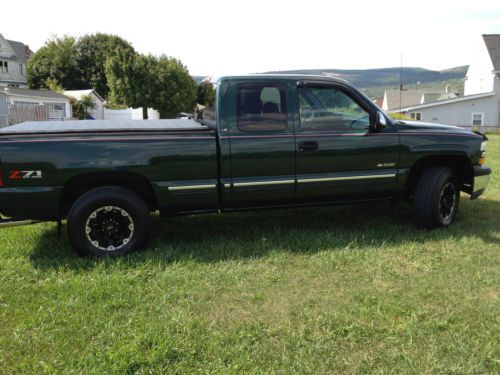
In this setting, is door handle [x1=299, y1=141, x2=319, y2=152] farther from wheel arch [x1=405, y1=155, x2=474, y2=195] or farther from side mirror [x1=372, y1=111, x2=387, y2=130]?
wheel arch [x1=405, y1=155, x2=474, y2=195]

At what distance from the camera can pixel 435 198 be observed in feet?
16.9

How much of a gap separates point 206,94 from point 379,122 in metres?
1.98

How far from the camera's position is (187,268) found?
4.18 meters

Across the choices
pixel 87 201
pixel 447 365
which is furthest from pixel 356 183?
pixel 87 201

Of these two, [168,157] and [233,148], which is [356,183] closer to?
[233,148]

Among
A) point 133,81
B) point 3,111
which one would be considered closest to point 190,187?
point 3,111

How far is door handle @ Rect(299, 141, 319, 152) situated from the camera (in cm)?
473

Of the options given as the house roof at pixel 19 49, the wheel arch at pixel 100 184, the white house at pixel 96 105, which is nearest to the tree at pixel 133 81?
the white house at pixel 96 105

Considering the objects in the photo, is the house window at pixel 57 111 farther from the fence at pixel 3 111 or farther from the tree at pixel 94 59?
the tree at pixel 94 59

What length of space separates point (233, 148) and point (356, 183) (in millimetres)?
1480

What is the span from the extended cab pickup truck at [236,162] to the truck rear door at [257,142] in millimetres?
11

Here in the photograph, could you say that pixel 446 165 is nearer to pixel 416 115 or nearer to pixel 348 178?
pixel 348 178

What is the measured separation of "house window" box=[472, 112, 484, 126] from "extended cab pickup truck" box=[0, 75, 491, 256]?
1492 inches

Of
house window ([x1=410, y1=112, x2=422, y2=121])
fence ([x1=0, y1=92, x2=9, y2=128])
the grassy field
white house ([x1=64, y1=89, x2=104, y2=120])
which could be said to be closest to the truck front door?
the grassy field
